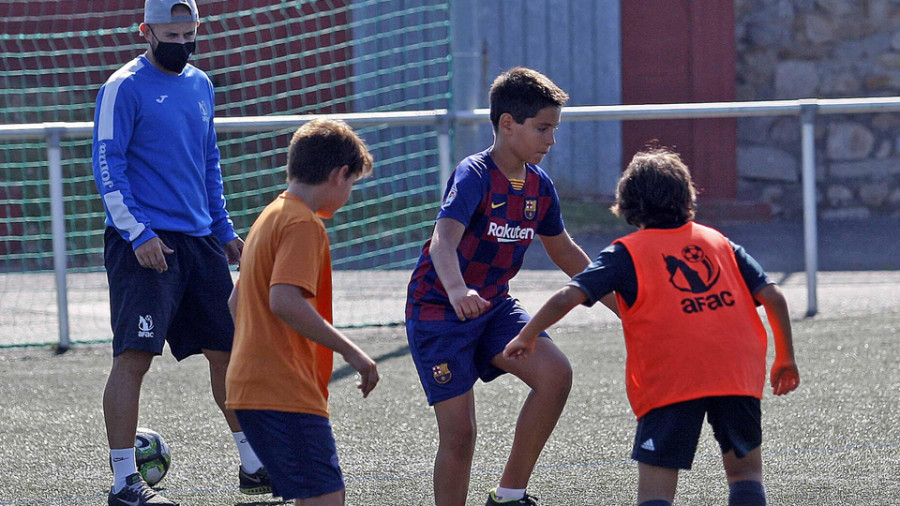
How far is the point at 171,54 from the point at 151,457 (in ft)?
4.75

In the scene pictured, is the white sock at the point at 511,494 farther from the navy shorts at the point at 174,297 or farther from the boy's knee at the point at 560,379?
the navy shorts at the point at 174,297

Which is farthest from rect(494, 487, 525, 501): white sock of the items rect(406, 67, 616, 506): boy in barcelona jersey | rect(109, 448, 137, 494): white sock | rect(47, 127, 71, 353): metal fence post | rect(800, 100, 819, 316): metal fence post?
rect(800, 100, 819, 316): metal fence post

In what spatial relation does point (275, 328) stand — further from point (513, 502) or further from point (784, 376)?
point (784, 376)

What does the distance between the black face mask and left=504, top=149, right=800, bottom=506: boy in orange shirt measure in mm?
1801

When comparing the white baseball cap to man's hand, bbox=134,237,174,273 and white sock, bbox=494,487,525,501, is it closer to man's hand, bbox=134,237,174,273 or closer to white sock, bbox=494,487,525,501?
man's hand, bbox=134,237,174,273

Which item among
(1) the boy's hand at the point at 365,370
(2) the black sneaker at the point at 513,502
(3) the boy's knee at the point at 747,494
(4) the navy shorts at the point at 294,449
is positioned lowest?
(2) the black sneaker at the point at 513,502

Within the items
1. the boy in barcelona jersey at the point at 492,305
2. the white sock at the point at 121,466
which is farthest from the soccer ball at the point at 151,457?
→ the boy in barcelona jersey at the point at 492,305

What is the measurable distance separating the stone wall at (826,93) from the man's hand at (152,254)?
977cm

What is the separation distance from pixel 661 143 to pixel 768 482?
905 cm

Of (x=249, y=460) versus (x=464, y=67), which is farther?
Answer: (x=464, y=67)

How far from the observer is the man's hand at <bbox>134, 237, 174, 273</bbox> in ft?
13.2

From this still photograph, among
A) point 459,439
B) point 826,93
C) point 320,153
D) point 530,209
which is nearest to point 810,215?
point 530,209

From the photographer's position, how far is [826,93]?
1288 cm

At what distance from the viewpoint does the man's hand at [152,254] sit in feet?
13.2
